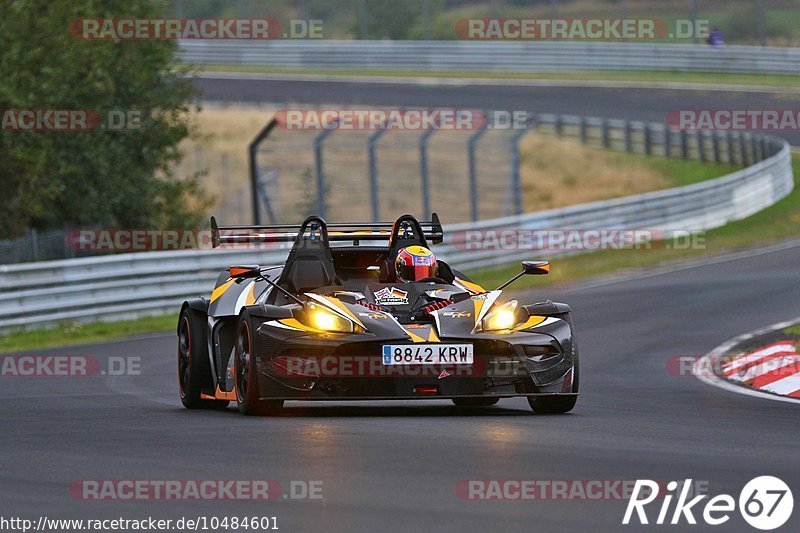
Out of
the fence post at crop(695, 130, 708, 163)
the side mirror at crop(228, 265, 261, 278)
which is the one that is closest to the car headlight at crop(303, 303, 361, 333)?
the side mirror at crop(228, 265, 261, 278)

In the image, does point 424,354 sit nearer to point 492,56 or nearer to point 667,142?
point 667,142

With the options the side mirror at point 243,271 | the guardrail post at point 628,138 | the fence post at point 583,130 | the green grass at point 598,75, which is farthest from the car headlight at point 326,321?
the green grass at point 598,75

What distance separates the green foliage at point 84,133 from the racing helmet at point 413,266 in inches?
531

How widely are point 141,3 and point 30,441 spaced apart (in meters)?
20.0

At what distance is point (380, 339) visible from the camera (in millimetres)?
10734

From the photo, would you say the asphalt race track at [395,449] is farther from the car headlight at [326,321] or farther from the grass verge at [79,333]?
the grass verge at [79,333]

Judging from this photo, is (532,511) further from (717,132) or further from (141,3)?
(717,132)

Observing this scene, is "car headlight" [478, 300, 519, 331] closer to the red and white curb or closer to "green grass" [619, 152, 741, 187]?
the red and white curb

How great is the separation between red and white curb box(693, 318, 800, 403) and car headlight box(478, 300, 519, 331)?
7.66ft

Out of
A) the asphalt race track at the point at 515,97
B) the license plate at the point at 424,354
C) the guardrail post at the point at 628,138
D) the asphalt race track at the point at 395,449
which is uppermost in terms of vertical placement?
the asphalt race track at the point at 515,97

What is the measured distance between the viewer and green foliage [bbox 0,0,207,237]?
82.3 ft

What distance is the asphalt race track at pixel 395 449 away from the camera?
23.0 feet

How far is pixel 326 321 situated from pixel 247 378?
674mm

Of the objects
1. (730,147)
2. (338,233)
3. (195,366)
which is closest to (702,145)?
(730,147)
